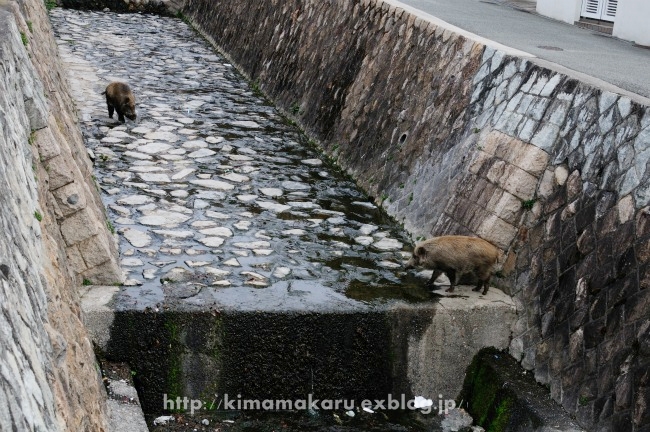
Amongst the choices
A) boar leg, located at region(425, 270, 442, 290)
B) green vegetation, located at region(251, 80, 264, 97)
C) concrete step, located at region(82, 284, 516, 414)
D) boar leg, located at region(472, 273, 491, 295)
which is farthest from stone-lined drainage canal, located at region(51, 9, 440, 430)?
green vegetation, located at region(251, 80, 264, 97)

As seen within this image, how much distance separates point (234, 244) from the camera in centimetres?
912

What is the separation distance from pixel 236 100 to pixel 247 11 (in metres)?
4.44

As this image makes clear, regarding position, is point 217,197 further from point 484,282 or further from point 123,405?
point 123,405

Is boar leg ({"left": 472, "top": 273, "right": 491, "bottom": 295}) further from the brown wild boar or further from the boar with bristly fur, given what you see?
the brown wild boar

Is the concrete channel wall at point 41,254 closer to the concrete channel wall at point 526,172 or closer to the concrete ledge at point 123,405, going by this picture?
the concrete ledge at point 123,405

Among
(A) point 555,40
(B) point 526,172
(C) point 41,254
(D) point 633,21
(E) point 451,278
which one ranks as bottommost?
(E) point 451,278

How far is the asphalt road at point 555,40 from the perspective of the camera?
10406mm

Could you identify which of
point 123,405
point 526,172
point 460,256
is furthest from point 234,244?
point 526,172

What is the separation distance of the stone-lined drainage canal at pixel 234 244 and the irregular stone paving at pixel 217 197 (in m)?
0.02

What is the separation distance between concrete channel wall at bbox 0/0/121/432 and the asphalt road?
5641mm

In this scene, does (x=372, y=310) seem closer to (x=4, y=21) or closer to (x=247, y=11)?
(x=4, y=21)

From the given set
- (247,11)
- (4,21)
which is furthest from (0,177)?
(247,11)

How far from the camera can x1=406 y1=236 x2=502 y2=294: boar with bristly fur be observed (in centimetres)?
799

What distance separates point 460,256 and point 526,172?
107cm
